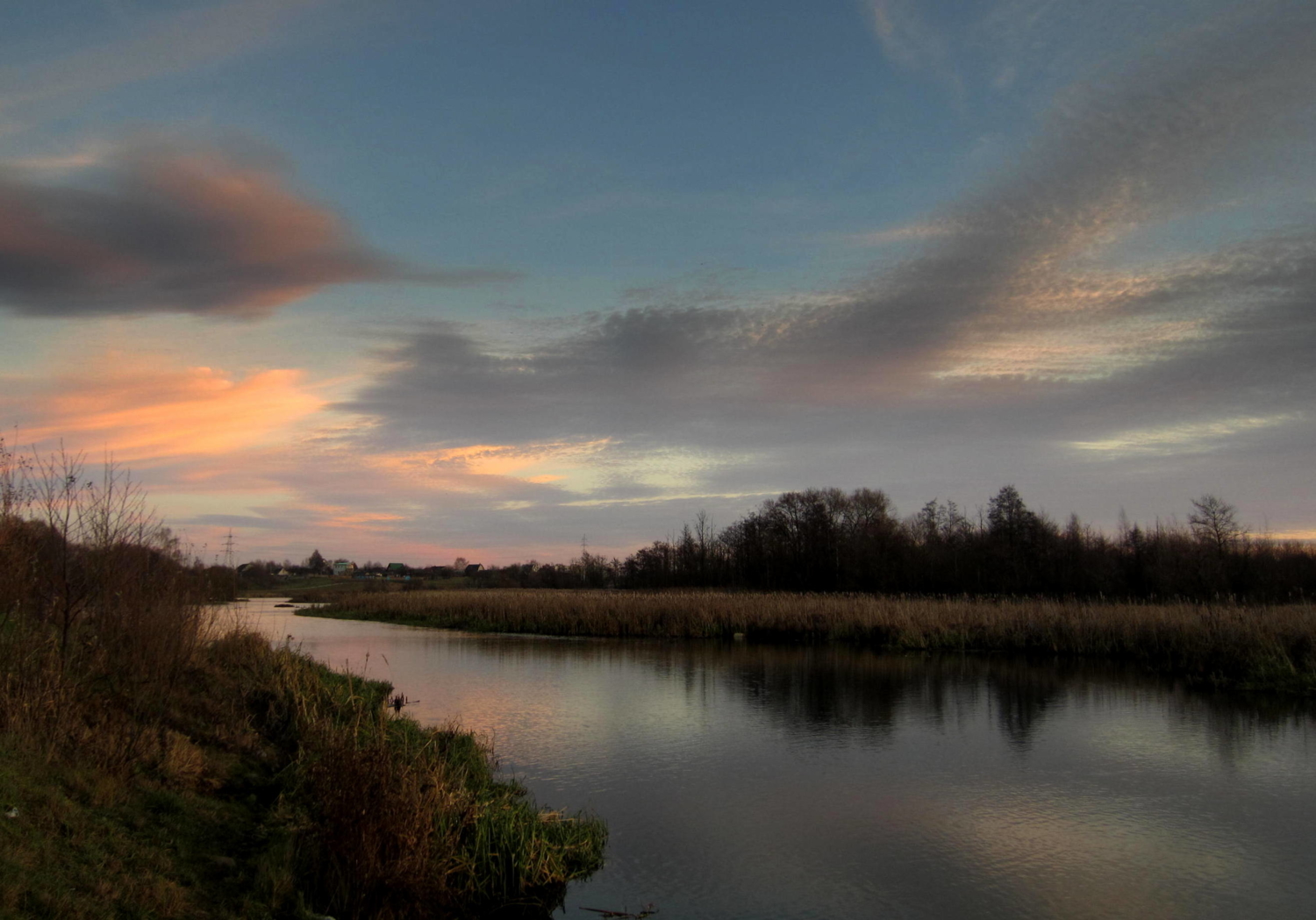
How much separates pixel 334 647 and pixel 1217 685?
23.1 metres

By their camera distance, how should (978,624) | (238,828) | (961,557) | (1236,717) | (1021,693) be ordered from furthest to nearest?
(961,557), (978,624), (1021,693), (1236,717), (238,828)

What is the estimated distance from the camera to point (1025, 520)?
160 feet

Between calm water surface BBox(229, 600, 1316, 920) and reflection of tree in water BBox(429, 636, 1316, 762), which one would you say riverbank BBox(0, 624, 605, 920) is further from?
reflection of tree in water BBox(429, 636, 1316, 762)

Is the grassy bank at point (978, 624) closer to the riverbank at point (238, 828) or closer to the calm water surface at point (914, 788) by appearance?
the calm water surface at point (914, 788)

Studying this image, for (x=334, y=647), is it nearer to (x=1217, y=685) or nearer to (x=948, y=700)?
(x=948, y=700)

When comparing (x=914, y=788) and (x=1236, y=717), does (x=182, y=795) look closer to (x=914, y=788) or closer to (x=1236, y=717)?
(x=914, y=788)

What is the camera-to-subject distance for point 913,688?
58.2 ft

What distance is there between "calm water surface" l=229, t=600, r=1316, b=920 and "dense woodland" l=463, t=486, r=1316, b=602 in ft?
57.3

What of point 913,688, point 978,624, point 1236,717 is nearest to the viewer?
point 1236,717

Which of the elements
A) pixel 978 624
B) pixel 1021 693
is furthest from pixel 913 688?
pixel 978 624

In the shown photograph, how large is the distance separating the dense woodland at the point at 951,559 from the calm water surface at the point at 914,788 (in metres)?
17.5

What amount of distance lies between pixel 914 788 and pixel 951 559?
44915 millimetres

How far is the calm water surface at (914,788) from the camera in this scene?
693 centimetres

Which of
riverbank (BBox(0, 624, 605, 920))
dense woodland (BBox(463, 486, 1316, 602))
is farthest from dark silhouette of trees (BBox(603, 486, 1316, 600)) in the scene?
A: riverbank (BBox(0, 624, 605, 920))
